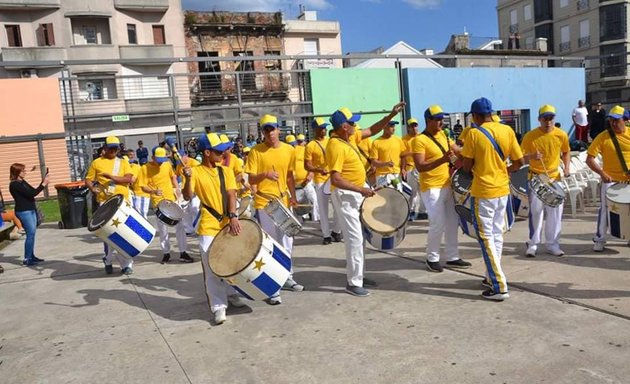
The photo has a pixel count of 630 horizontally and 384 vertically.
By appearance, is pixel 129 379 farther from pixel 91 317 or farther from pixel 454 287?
pixel 454 287

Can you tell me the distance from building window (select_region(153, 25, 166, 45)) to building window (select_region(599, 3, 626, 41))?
4301 cm

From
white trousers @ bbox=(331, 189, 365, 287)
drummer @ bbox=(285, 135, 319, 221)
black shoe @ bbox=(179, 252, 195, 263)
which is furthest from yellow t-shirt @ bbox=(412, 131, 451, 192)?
black shoe @ bbox=(179, 252, 195, 263)

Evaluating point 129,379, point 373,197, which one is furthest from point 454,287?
point 129,379

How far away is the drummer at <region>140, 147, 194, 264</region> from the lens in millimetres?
8516

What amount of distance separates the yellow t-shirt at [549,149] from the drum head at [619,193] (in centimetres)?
118

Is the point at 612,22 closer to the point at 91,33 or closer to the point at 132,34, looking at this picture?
the point at 132,34

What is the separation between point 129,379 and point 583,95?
26454mm

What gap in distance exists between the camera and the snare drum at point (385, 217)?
19.4 feet

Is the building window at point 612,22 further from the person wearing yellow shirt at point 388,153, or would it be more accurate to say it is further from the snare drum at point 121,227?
the snare drum at point 121,227

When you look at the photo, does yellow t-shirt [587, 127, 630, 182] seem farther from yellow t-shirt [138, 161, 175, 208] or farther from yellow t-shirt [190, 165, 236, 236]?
yellow t-shirt [138, 161, 175, 208]

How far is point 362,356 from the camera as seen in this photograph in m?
4.29

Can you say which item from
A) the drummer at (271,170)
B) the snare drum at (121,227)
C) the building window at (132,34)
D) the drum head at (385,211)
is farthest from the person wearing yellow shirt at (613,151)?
the building window at (132,34)

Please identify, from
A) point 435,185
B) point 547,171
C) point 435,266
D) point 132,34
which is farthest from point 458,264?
point 132,34

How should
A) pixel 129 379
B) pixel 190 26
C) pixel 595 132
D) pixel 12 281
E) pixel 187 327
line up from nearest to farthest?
pixel 129 379 < pixel 187 327 < pixel 12 281 < pixel 595 132 < pixel 190 26
